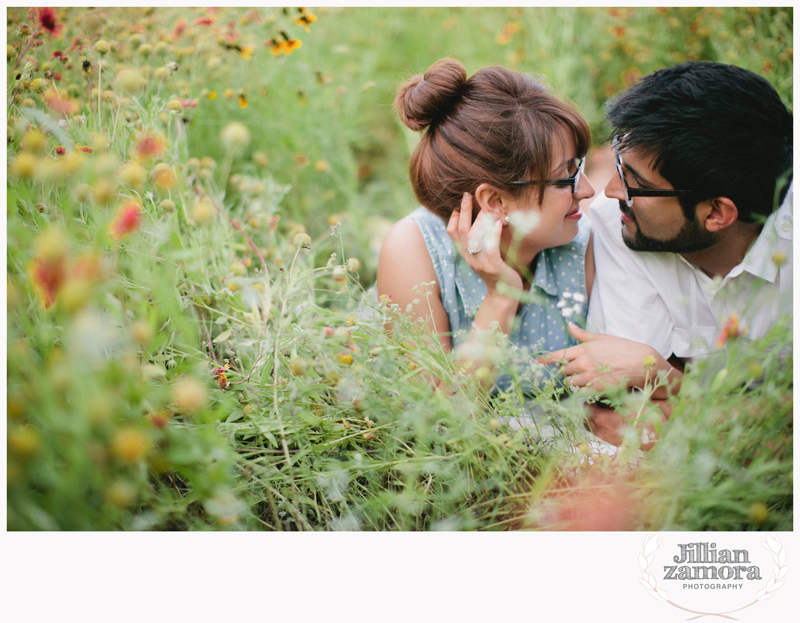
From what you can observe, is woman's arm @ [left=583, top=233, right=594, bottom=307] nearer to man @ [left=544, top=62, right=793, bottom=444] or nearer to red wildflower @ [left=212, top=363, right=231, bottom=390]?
man @ [left=544, top=62, right=793, bottom=444]

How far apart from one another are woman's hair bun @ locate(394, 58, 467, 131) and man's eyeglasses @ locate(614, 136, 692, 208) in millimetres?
439

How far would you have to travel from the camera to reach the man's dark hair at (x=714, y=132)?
3.59 ft

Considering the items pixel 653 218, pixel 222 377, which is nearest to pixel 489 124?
pixel 653 218

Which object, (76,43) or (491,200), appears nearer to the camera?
(76,43)

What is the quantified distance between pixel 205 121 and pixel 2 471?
4.07 feet

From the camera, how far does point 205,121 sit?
5.23 ft

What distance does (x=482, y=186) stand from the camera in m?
1.21

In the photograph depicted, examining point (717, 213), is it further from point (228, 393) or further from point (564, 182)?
point (228, 393)

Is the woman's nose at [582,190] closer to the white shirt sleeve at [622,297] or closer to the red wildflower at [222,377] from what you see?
the white shirt sleeve at [622,297]

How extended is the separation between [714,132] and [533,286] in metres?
0.56

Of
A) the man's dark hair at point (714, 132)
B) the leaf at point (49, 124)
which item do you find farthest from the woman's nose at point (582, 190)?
the leaf at point (49, 124)
